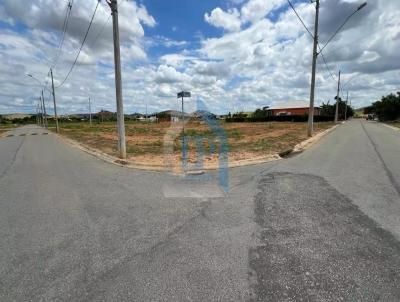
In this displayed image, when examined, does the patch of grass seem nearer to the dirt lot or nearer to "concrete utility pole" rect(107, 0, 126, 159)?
the dirt lot

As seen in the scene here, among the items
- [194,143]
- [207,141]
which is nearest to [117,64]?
[194,143]

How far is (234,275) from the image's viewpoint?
2887mm

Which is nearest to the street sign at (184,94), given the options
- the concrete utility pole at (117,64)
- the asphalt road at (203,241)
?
the concrete utility pole at (117,64)

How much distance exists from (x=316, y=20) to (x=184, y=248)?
1853 cm

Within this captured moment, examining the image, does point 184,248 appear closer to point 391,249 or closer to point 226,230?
point 226,230

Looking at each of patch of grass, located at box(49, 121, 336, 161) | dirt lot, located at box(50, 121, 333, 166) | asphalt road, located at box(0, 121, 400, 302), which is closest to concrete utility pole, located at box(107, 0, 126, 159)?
dirt lot, located at box(50, 121, 333, 166)

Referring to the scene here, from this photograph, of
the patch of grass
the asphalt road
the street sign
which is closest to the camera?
the asphalt road

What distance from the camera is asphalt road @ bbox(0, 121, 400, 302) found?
2691mm

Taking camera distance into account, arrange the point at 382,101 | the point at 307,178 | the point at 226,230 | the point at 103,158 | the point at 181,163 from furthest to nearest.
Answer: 1. the point at 382,101
2. the point at 103,158
3. the point at 181,163
4. the point at 307,178
5. the point at 226,230

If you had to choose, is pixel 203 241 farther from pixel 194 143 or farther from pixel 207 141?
pixel 207 141

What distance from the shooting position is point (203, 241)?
3674 mm

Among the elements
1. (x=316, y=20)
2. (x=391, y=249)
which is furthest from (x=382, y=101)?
(x=391, y=249)

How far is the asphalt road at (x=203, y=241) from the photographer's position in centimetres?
269

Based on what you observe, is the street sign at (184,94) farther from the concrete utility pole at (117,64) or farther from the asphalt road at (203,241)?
the asphalt road at (203,241)
